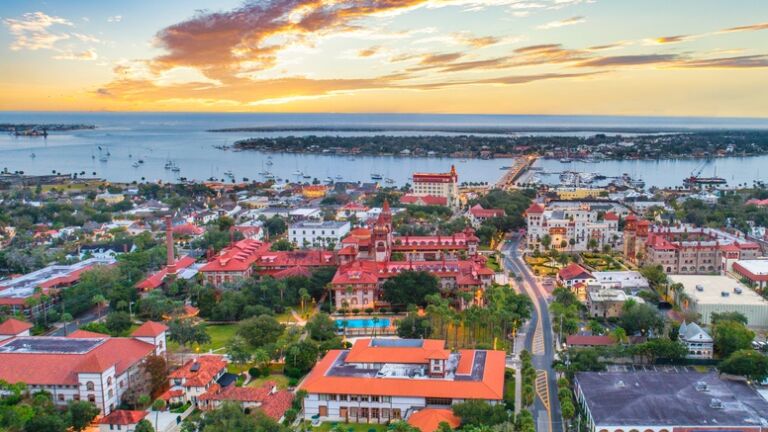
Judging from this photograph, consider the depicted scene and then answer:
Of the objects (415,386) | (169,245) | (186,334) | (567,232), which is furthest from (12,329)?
(567,232)

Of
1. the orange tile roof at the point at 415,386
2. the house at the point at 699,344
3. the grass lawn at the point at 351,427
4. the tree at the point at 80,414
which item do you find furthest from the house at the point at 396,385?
the house at the point at 699,344

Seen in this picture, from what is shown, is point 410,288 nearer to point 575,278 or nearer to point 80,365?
point 575,278

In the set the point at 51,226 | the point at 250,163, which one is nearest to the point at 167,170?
the point at 250,163

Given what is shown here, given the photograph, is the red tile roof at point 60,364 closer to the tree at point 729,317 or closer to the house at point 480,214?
the tree at point 729,317

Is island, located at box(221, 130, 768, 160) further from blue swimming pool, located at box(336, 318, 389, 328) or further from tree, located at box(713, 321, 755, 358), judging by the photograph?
tree, located at box(713, 321, 755, 358)

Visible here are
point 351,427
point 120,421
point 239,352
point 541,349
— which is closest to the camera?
point 120,421

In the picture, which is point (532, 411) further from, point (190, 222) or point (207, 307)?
point (190, 222)

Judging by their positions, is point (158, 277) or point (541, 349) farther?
point (158, 277)
